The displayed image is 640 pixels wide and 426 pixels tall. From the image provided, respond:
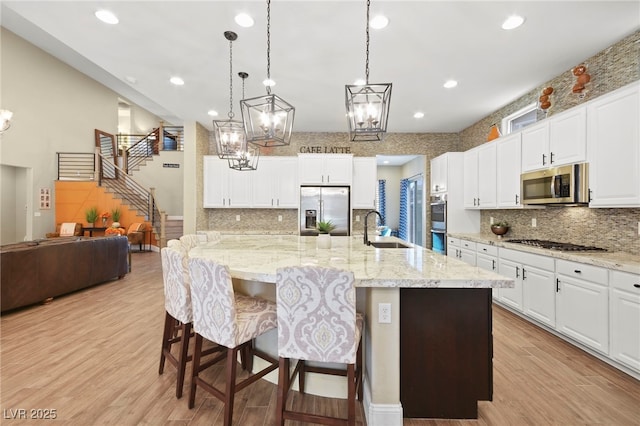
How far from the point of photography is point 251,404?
1.90 m

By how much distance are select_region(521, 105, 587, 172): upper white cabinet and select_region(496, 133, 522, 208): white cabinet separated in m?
0.14

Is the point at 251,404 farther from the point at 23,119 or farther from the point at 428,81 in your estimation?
the point at 23,119

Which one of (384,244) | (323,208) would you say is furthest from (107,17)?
(323,208)

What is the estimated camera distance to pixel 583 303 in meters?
2.51

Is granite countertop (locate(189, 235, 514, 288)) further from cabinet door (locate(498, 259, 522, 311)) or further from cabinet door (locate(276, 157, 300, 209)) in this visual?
cabinet door (locate(276, 157, 300, 209))

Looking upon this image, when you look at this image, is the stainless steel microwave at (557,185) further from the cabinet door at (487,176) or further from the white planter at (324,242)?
the white planter at (324,242)

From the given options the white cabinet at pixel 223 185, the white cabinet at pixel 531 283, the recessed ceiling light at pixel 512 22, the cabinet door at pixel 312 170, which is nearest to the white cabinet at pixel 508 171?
the white cabinet at pixel 531 283

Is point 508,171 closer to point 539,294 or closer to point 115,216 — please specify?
point 539,294

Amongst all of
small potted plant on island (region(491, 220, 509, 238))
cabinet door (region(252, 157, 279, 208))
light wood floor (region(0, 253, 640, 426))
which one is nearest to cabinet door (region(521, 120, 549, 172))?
small potted plant on island (region(491, 220, 509, 238))

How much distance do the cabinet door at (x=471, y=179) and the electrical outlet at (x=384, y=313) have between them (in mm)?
3756

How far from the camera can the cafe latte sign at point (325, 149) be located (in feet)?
18.9

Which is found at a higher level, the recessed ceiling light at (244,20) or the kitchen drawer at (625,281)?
the recessed ceiling light at (244,20)

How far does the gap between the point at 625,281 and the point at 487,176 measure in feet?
8.07

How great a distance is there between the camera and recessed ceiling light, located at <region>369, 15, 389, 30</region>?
2.41 meters
